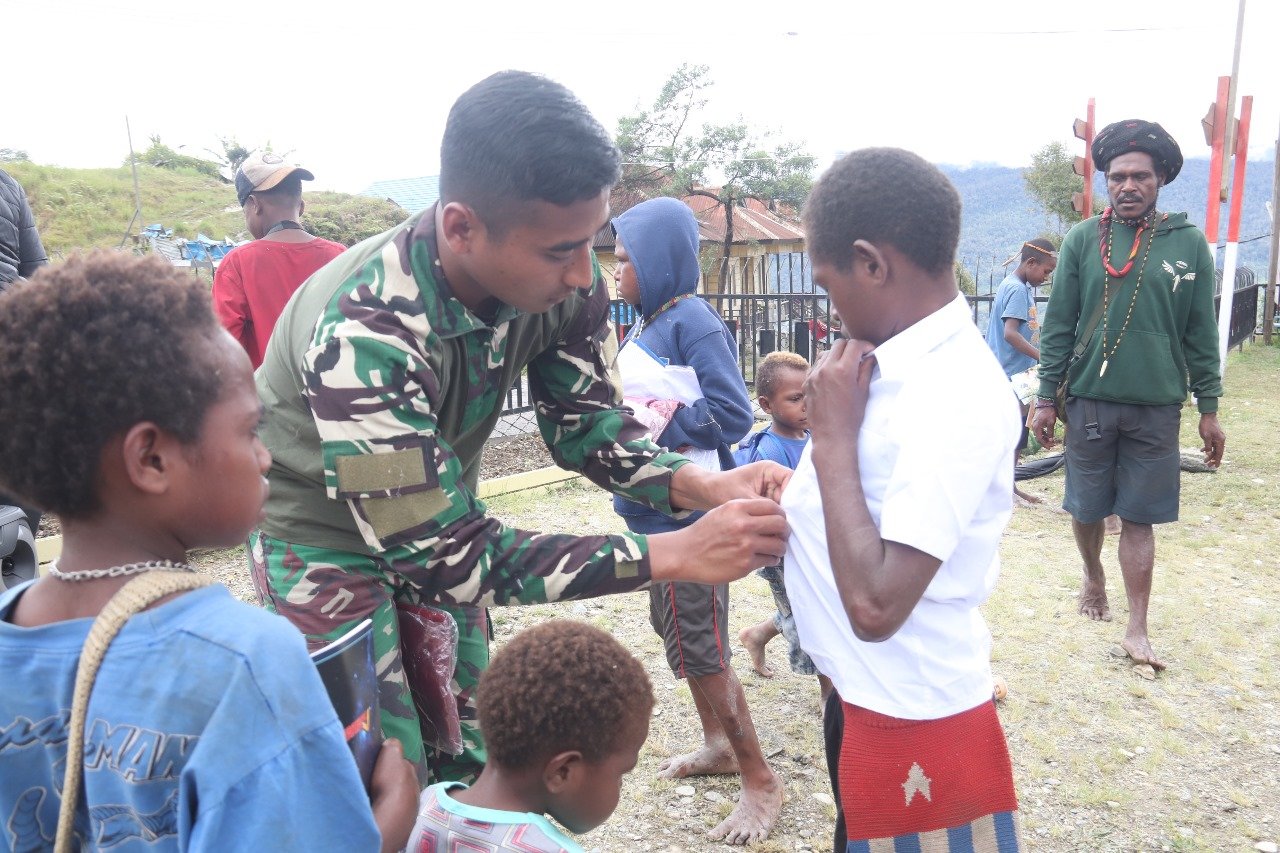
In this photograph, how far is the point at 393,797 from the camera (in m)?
1.44

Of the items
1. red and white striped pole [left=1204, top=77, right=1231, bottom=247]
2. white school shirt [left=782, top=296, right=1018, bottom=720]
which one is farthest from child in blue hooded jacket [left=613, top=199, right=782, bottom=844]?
red and white striped pole [left=1204, top=77, right=1231, bottom=247]

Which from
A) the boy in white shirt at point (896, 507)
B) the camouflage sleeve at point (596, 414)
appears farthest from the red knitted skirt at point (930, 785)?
the camouflage sleeve at point (596, 414)

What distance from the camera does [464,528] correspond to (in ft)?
5.87

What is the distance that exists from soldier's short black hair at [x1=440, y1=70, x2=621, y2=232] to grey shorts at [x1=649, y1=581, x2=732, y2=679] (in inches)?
70.2

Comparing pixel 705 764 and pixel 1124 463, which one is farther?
pixel 1124 463

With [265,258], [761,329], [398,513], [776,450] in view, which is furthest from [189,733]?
[761,329]

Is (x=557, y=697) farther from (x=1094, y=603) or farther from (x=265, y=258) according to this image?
(x=1094, y=603)

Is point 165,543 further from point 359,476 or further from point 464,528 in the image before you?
point 464,528

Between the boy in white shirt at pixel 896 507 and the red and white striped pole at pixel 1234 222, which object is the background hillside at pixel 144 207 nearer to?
the red and white striped pole at pixel 1234 222

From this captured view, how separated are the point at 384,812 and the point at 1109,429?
14.0ft

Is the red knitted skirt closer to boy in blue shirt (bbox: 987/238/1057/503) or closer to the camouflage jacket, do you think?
the camouflage jacket

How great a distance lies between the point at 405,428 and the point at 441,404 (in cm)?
28

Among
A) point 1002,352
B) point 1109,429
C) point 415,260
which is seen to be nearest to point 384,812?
point 415,260

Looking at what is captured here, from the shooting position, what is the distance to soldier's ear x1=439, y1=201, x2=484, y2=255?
1843mm
